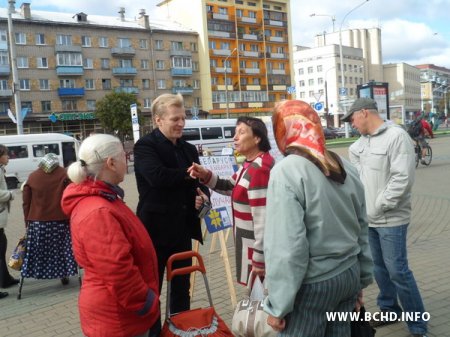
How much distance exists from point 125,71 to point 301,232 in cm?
5739

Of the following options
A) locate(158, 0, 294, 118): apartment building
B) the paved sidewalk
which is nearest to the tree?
locate(158, 0, 294, 118): apartment building

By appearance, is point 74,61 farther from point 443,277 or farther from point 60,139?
point 443,277

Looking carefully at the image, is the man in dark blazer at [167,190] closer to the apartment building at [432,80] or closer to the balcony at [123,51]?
the balcony at [123,51]

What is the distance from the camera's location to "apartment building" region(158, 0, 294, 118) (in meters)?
65.0

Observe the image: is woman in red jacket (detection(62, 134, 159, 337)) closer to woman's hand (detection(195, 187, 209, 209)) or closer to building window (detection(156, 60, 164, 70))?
woman's hand (detection(195, 187, 209, 209))

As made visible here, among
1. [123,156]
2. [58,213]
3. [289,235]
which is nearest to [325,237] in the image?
[289,235]

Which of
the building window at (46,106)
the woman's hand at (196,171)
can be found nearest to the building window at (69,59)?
the building window at (46,106)

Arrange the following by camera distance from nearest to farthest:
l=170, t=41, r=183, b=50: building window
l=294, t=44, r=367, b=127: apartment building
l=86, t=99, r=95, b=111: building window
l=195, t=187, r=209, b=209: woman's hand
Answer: l=195, t=187, r=209, b=209: woman's hand, l=86, t=99, r=95, b=111: building window, l=170, t=41, r=183, b=50: building window, l=294, t=44, r=367, b=127: apartment building

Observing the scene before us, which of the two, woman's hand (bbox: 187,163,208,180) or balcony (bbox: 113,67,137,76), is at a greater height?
balcony (bbox: 113,67,137,76)

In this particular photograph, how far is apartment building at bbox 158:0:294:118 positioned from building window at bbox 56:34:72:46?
18519mm

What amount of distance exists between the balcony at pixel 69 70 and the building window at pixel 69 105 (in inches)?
122

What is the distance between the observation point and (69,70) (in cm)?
5275

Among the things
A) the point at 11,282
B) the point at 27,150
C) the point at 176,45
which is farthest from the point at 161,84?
the point at 11,282

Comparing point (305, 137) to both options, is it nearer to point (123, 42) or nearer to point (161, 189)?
point (161, 189)
